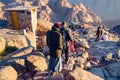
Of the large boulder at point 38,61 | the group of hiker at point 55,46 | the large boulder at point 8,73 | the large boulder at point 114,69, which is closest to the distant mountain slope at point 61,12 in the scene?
the large boulder at point 114,69

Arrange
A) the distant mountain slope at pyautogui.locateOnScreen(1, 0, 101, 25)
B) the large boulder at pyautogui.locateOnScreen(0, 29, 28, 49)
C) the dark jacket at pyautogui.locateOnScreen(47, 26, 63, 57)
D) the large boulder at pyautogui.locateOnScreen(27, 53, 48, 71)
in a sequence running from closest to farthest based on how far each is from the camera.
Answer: the dark jacket at pyautogui.locateOnScreen(47, 26, 63, 57) < the large boulder at pyautogui.locateOnScreen(27, 53, 48, 71) < the large boulder at pyautogui.locateOnScreen(0, 29, 28, 49) < the distant mountain slope at pyautogui.locateOnScreen(1, 0, 101, 25)

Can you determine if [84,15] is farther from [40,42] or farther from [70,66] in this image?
[70,66]

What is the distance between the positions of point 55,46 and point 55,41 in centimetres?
18

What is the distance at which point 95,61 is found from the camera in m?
13.7

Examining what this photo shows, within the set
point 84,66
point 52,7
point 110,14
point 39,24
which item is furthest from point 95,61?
point 110,14

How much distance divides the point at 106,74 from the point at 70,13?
59100 mm

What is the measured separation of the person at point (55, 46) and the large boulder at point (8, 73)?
1.29 meters

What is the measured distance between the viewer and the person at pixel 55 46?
9.69 metres

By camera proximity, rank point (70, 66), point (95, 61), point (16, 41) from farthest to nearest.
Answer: point (16, 41) < point (95, 61) < point (70, 66)

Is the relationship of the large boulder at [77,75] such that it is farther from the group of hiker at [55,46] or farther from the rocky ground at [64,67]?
the group of hiker at [55,46]

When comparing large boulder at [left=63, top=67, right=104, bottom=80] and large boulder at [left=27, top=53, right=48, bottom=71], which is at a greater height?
large boulder at [left=27, top=53, right=48, bottom=71]

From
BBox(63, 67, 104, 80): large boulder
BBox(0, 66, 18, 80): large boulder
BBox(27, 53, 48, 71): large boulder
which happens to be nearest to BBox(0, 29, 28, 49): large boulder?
BBox(27, 53, 48, 71): large boulder

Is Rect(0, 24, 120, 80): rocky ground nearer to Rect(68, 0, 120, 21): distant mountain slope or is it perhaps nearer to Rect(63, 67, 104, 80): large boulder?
Rect(63, 67, 104, 80): large boulder

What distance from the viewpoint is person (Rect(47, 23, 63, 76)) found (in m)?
9.69
